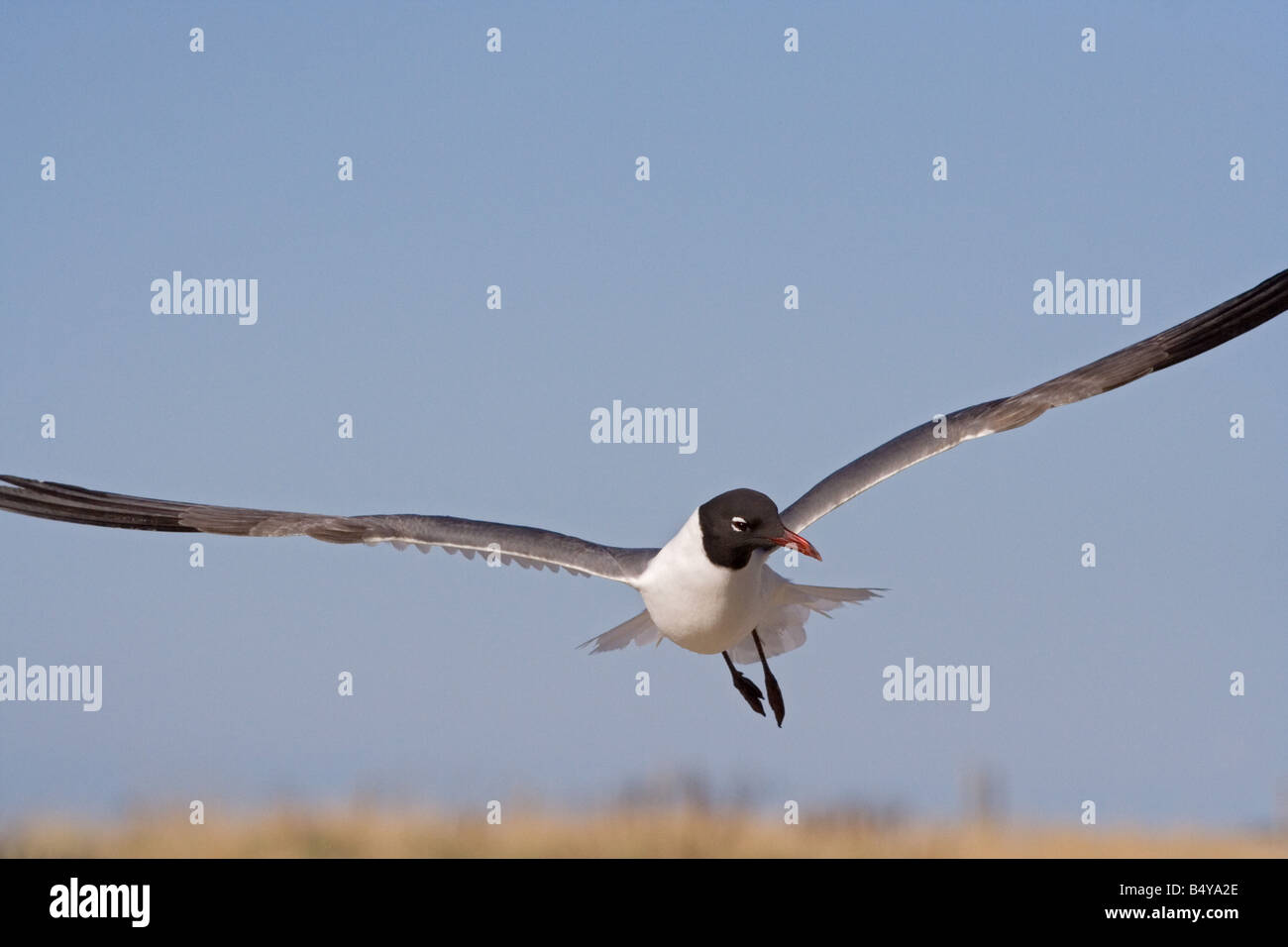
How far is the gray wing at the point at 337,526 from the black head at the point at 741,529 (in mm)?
789

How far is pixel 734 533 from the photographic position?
9211mm

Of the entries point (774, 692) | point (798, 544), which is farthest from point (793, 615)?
point (798, 544)

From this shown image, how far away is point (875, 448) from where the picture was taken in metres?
10.3

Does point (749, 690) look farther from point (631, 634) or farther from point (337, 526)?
point (337, 526)

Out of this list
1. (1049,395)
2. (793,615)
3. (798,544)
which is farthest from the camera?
(793,615)

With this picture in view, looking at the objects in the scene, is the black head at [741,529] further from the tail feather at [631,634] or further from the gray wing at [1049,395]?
the tail feather at [631,634]

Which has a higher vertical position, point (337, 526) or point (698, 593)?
point (337, 526)

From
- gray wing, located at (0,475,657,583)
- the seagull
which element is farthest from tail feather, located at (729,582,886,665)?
gray wing, located at (0,475,657,583)

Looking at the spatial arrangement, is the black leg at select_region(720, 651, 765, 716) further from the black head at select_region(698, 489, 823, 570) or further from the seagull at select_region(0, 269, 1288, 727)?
the black head at select_region(698, 489, 823, 570)

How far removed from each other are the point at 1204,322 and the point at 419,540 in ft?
17.4

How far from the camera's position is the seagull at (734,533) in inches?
372

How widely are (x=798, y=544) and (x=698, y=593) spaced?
2.95ft

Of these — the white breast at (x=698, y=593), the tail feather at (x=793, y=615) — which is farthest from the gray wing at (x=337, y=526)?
the tail feather at (x=793, y=615)
